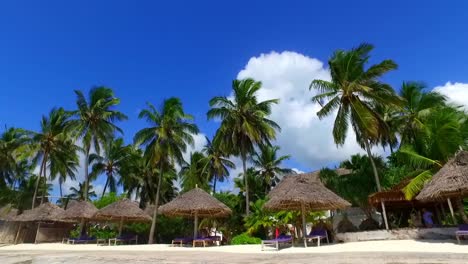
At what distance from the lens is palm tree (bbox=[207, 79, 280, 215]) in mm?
24188

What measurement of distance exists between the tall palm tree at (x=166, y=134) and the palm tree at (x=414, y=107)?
13949 millimetres

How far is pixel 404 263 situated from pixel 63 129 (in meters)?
26.9

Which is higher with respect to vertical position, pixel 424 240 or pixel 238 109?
pixel 238 109

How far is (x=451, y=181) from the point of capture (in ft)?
41.2

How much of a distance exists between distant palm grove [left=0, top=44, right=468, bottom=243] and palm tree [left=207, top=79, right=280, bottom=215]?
0.23ft

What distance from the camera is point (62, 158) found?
98.1 feet

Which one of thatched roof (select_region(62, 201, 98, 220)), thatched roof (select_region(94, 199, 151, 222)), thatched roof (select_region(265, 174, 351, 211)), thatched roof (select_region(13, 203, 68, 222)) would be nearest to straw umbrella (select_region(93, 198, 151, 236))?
thatched roof (select_region(94, 199, 151, 222))

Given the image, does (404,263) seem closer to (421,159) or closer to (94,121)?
(421,159)

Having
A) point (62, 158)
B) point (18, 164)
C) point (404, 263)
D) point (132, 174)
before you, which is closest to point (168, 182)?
point (132, 174)

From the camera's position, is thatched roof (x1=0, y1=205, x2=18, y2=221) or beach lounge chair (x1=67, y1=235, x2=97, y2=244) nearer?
beach lounge chair (x1=67, y1=235, x2=97, y2=244)

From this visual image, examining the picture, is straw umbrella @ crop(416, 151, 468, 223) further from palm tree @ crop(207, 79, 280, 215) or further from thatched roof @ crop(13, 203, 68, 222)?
thatched roof @ crop(13, 203, 68, 222)

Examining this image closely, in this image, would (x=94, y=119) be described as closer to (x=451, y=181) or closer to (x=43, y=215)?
(x=43, y=215)

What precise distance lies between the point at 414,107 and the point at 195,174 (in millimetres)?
18166

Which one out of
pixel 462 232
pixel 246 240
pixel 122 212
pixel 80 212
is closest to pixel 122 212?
pixel 122 212
